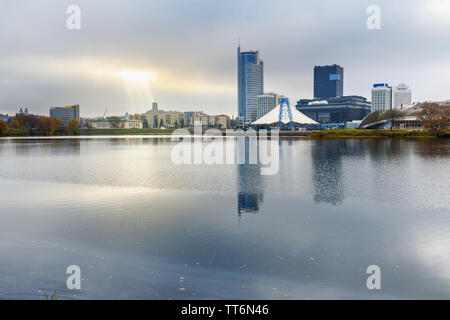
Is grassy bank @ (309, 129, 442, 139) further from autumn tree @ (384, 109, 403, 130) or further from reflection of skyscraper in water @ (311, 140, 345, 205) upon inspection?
reflection of skyscraper in water @ (311, 140, 345, 205)

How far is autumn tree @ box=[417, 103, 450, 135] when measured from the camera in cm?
7294

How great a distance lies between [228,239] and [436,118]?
76.1m

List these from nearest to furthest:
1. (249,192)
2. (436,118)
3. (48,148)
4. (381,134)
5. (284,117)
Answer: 1. (249,192)
2. (48,148)
3. (436,118)
4. (381,134)
5. (284,117)

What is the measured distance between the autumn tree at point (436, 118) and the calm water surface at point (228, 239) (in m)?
62.2

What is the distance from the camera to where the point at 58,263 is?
9.01 metres

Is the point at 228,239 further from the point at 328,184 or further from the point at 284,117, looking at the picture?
the point at 284,117

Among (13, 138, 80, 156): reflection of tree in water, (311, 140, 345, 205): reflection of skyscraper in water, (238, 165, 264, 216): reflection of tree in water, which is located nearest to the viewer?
(238, 165, 264, 216): reflection of tree in water

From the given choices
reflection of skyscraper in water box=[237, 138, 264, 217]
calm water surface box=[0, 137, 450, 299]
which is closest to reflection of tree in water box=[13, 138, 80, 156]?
reflection of skyscraper in water box=[237, 138, 264, 217]

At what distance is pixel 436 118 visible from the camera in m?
73.6

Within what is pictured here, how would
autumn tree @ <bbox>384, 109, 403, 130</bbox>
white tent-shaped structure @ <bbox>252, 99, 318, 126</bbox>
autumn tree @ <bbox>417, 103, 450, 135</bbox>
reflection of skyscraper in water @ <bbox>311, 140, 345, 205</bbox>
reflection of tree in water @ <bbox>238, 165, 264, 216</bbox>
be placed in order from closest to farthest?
reflection of tree in water @ <bbox>238, 165, 264, 216</bbox>
reflection of skyscraper in water @ <bbox>311, 140, 345, 205</bbox>
autumn tree @ <bbox>417, 103, 450, 135</bbox>
autumn tree @ <bbox>384, 109, 403, 130</bbox>
white tent-shaped structure @ <bbox>252, 99, 318, 126</bbox>

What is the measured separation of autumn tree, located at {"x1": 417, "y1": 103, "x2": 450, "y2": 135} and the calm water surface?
62181mm

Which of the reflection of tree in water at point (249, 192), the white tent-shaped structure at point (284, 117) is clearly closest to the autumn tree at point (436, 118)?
the white tent-shaped structure at point (284, 117)

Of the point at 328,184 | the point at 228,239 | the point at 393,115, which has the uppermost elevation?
the point at 393,115

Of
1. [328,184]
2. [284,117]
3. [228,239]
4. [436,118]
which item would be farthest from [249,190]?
[284,117]
